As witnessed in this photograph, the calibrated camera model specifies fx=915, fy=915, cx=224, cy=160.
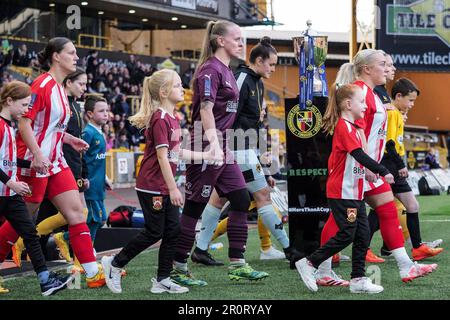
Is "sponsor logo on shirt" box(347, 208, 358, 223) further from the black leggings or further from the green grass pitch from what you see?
the black leggings

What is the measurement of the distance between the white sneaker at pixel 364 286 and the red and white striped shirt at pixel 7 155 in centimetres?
253

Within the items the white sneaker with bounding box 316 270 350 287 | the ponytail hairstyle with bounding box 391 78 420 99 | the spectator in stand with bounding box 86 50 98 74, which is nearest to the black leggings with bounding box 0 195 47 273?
the white sneaker with bounding box 316 270 350 287

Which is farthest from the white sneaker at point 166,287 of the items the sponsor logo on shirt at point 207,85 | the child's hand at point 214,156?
the sponsor logo on shirt at point 207,85

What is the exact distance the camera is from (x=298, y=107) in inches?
314

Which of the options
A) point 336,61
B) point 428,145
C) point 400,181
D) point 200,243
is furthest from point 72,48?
point 336,61

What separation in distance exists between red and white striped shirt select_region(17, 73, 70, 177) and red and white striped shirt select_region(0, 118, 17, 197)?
0.16 meters

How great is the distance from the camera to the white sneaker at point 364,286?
6547 millimetres

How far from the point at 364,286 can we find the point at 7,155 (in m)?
2.72

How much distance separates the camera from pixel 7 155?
6527 millimetres

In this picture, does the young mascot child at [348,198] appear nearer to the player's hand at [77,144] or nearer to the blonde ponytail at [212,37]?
the blonde ponytail at [212,37]

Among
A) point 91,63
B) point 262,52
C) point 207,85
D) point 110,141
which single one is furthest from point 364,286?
point 91,63

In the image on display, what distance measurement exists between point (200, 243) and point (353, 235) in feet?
7.56

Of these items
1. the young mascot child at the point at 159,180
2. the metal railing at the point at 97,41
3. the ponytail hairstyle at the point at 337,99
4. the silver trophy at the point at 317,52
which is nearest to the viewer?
the young mascot child at the point at 159,180

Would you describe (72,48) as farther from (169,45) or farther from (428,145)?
(169,45)
